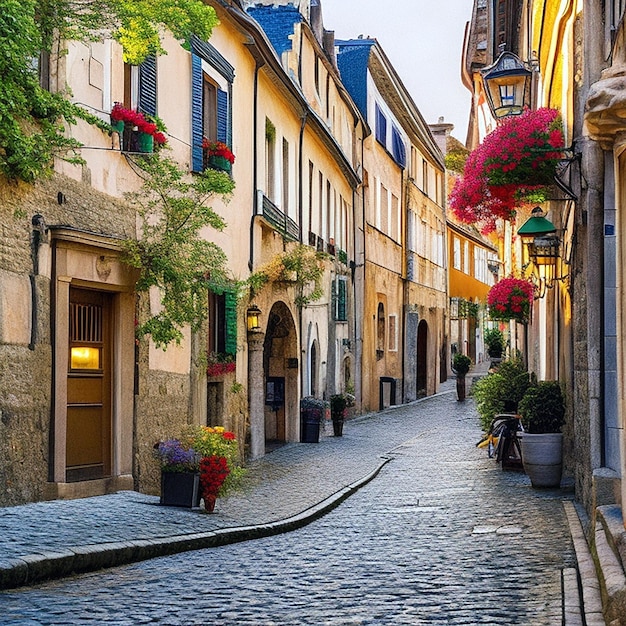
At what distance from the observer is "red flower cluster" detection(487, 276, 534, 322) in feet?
56.9

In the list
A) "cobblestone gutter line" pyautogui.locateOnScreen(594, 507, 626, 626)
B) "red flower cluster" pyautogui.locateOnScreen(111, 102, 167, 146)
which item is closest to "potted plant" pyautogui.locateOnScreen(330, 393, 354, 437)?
"red flower cluster" pyautogui.locateOnScreen(111, 102, 167, 146)

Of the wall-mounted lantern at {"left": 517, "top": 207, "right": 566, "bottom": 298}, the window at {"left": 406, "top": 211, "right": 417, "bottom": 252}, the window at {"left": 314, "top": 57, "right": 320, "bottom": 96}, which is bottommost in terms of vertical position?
the wall-mounted lantern at {"left": 517, "top": 207, "right": 566, "bottom": 298}

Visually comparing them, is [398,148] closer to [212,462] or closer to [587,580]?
[212,462]

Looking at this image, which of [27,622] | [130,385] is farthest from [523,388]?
[27,622]

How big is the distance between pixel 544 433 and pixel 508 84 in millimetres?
4326

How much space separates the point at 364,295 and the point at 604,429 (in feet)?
69.3

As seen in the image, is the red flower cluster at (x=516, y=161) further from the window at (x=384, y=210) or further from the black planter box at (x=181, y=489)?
the window at (x=384, y=210)

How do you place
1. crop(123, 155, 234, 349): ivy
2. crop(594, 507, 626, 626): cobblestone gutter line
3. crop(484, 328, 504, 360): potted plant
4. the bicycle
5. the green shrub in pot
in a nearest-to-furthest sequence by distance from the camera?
crop(594, 507, 626, 626): cobblestone gutter line → crop(123, 155, 234, 349): ivy → the green shrub in pot → the bicycle → crop(484, 328, 504, 360): potted plant

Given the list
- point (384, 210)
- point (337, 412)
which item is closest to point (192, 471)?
point (337, 412)

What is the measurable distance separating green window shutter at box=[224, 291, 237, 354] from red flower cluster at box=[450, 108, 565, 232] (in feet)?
16.4

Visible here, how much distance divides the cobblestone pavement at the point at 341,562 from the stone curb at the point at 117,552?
0.11m

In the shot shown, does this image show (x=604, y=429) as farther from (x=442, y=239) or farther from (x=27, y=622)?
(x=442, y=239)

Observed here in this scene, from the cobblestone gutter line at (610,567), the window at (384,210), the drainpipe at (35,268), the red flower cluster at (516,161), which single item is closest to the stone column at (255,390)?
the red flower cluster at (516,161)

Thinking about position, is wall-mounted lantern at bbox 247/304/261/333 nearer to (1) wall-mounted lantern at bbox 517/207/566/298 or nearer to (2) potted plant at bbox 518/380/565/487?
(1) wall-mounted lantern at bbox 517/207/566/298
